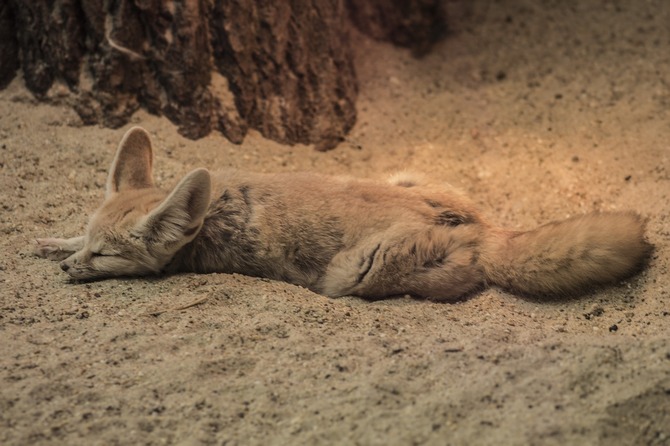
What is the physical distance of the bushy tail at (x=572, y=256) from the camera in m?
3.85

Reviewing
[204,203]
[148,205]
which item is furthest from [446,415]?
[148,205]

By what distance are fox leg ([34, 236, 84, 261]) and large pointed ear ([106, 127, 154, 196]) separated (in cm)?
37

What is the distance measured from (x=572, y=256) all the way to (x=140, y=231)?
7.74 ft

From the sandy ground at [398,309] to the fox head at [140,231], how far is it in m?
0.13

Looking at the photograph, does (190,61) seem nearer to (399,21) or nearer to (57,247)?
(57,247)

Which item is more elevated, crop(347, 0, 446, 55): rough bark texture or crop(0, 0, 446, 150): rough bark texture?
crop(347, 0, 446, 55): rough bark texture

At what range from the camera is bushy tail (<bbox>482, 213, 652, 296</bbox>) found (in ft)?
12.6

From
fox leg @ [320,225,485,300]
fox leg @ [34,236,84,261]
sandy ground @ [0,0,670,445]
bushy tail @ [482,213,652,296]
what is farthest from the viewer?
fox leg @ [34,236,84,261]

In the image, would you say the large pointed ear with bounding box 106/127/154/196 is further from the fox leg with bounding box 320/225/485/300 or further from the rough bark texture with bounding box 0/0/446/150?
the fox leg with bounding box 320/225/485/300

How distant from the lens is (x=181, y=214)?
3990 millimetres

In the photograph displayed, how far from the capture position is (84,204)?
4871 millimetres

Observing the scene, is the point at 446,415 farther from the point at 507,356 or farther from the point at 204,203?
the point at 204,203

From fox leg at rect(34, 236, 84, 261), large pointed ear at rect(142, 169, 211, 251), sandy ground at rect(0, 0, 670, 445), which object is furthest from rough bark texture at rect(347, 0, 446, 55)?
fox leg at rect(34, 236, 84, 261)

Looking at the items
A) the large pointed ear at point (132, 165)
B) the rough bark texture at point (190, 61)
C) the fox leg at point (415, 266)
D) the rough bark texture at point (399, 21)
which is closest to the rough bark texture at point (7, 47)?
the rough bark texture at point (190, 61)
